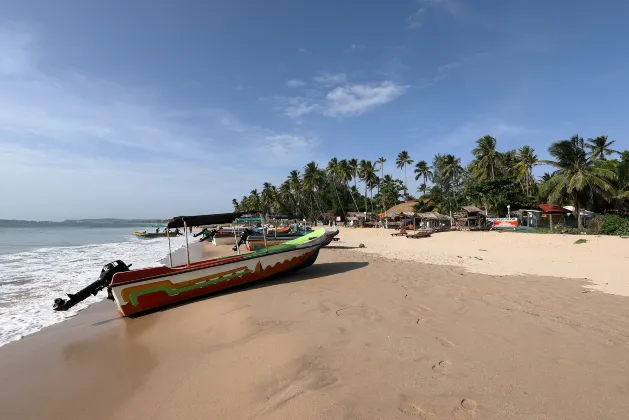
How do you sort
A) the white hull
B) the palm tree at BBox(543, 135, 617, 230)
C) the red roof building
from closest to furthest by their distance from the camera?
the palm tree at BBox(543, 135, 617, 230) < the white hull < the red roof building

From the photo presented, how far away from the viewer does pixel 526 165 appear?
45.6m

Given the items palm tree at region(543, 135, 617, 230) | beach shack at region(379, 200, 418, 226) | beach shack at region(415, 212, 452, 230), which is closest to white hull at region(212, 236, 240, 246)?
beach shack at region(379, 200, 418, 226)

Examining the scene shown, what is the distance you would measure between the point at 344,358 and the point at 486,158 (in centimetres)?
4989

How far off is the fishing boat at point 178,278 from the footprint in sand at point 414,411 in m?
6.03

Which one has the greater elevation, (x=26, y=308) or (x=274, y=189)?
(x=274, y=189)

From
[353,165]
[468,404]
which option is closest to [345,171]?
[353,165]

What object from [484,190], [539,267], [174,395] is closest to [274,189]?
[484,190]

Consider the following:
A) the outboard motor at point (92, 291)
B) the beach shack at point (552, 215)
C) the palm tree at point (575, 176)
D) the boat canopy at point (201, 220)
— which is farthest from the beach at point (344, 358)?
the beach shack at point (552, 215)

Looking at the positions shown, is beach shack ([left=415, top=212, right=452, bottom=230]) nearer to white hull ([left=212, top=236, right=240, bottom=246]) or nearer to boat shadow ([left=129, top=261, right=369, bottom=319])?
white hull ([left=212, top=236, right=240, bottom=246])

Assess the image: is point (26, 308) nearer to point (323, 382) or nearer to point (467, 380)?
point (323, 382)

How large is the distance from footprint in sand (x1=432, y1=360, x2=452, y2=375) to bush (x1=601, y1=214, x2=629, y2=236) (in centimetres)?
2273

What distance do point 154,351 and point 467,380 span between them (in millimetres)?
4717

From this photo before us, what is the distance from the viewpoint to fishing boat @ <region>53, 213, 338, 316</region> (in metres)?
6.95

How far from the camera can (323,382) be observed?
3.56 metres
